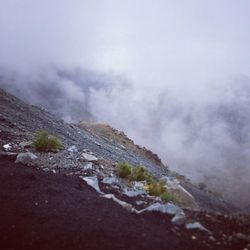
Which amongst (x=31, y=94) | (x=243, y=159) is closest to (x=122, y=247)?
(x=31, y=94)

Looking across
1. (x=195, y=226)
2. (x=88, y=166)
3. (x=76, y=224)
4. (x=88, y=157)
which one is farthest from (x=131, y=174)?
(x=76, y=224)

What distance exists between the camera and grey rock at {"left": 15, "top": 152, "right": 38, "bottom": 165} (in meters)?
12.3

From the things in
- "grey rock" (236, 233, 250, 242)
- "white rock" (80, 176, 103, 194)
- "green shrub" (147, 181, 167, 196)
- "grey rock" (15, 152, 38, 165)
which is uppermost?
"green shrub" (147, 181, 167, 196)

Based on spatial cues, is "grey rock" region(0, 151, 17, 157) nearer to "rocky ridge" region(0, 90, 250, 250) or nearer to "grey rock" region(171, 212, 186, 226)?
"rocky ridge" region(0, 90, 250, 250)

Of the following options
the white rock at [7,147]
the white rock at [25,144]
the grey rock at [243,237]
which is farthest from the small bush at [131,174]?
the grey rock at [243,237]

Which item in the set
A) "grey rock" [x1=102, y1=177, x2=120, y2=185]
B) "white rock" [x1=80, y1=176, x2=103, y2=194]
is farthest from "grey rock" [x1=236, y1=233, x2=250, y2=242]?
"grey rock" [x1=102, y1=177, x2=120, y2=185]

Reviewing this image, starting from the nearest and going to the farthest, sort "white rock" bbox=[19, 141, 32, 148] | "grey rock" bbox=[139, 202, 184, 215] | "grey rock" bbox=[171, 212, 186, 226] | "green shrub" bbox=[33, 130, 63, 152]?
"grey rock" bbox=[171, 212, 186, 226] < "grey rock" bbox=[139, 202, 184, 215] < "green shrub" bbox=[33, 130, 63, 152] < "white rock" bbox=[19, 141, 32, 148]

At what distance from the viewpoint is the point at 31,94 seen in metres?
124

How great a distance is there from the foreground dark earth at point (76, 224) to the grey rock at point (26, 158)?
2105 mm

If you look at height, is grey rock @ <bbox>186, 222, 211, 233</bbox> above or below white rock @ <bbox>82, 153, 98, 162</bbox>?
below

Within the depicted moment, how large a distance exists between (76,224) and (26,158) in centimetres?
534

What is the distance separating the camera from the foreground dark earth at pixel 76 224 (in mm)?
7031

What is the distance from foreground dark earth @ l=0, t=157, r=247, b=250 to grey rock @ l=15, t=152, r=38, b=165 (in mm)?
2105

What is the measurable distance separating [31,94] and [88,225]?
120460mm
